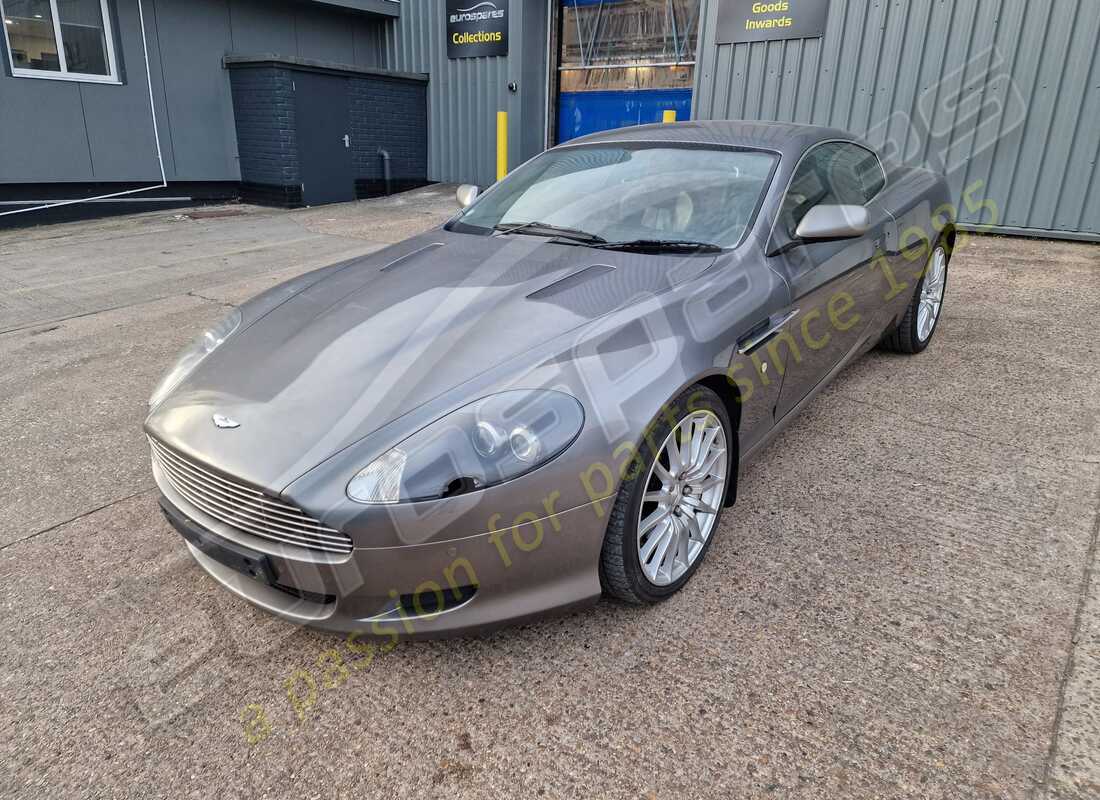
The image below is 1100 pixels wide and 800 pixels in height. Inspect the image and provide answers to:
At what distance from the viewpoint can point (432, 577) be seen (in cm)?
180

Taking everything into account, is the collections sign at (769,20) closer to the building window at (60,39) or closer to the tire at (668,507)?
the tire at (668,507)

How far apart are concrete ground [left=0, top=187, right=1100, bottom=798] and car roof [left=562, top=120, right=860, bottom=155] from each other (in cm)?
134

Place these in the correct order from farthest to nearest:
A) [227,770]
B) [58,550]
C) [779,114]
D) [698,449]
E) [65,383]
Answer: [779,114] < [65,383] < [58,550] < [698,449] < [227,770]

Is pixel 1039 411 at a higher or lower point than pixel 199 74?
lower

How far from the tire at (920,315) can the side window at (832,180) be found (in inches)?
27.4

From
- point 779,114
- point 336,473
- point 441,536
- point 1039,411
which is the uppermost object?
point 779,114

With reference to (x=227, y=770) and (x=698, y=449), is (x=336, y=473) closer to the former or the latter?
(x=227, y=770)

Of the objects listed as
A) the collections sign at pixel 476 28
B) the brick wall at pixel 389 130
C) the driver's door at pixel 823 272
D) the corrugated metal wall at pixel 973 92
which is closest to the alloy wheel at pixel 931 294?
the driver's door at pixel 823 272

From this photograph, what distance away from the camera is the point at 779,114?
9.11 m

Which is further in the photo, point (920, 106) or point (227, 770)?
point (920, 106)

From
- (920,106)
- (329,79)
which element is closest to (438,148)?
(329,79)

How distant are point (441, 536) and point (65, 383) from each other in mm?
3516

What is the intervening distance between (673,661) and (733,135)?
2334mm

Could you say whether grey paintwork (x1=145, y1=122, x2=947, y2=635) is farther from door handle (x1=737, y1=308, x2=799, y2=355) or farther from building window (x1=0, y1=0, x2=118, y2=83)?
building window (x1=0, y1=0, x2=118, y2=83)
